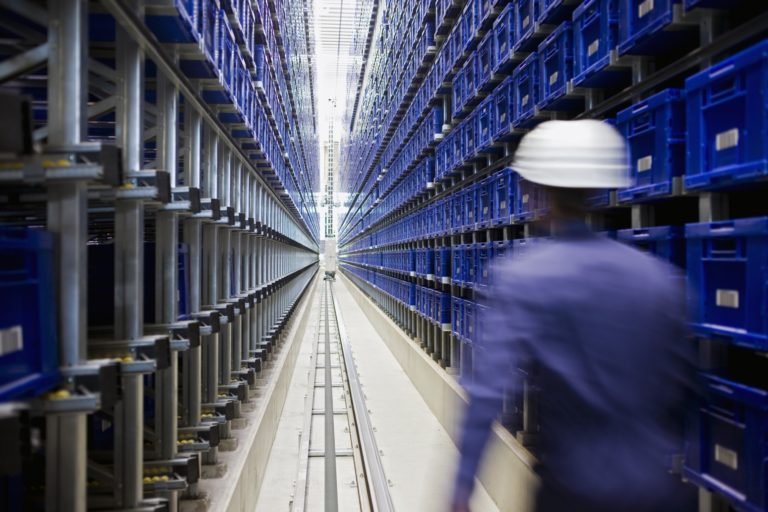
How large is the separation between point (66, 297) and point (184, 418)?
2378 mm

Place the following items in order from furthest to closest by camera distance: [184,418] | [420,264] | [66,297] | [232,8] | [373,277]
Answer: [373,277]
[420,264]
[232,8]
[184,418]
[66,297]

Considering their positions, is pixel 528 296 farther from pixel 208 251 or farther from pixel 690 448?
pixel 208 251

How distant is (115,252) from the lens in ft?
9.68

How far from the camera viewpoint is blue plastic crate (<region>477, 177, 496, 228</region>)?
5320 millimetres

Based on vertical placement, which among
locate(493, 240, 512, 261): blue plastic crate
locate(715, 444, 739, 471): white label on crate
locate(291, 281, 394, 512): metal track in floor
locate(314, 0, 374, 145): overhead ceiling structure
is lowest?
locate(291, 281, 394, 512): metal track in floor

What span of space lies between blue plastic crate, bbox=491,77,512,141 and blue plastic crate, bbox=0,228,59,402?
11.7 feet

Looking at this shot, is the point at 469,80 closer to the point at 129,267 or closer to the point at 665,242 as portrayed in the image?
the point at 665,242

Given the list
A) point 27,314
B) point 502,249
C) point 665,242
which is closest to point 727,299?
point 665,242

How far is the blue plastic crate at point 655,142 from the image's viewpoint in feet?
8.33

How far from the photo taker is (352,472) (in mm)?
6047

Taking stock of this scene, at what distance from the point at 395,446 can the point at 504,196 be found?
2945mm

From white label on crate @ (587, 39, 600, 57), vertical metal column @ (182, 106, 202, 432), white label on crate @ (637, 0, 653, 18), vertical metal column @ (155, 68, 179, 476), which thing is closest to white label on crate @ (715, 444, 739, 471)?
white label on crate @ (637, 0, 653, 18)

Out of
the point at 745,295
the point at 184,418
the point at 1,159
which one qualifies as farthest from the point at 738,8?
the point at 184,418

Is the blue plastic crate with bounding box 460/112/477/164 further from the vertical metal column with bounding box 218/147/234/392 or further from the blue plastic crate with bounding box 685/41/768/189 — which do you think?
the blue plastic crate with bounding box 685/41/768/189
